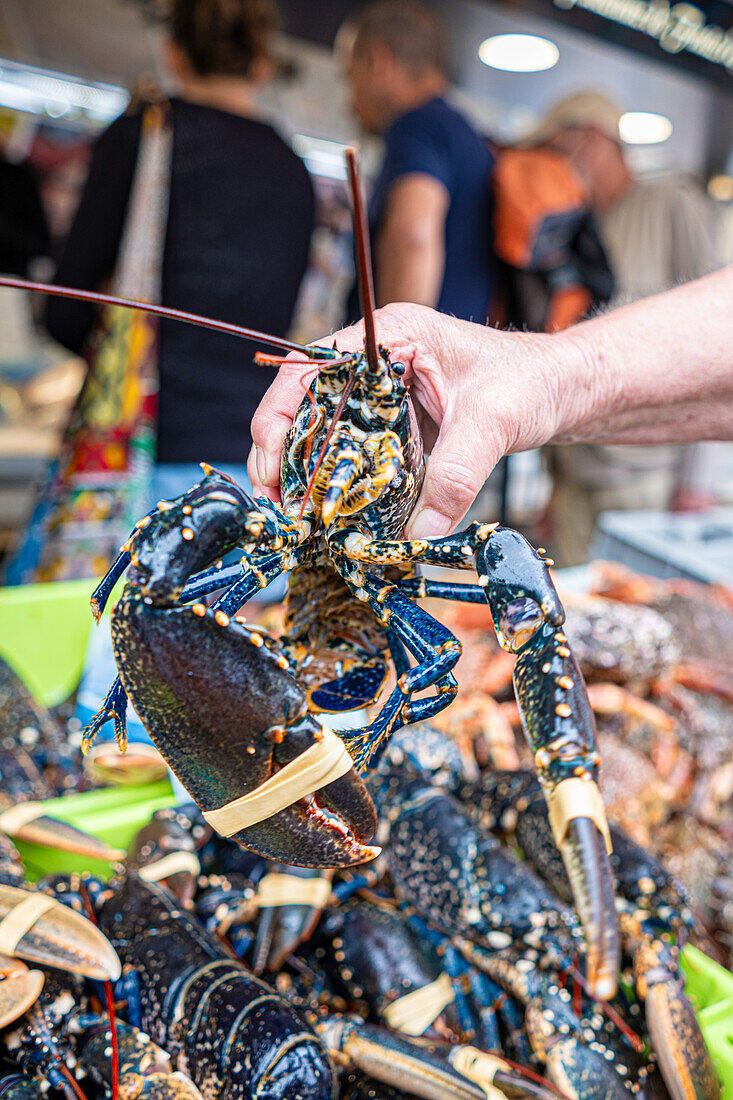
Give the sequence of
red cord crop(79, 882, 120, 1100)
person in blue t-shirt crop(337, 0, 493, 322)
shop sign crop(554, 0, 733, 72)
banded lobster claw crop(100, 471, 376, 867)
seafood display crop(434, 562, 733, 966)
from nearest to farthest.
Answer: banded lobster claw crop(100, 471, 376, 867)
red cord crop(79, 882, 120, 1100)
seafood display crop(434, 562, 733, 966)
person in blue t-shirt crop(337, 0, 493, 322)
shop sign crop(554, 0, 733, 72)

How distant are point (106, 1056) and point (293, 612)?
0.56m

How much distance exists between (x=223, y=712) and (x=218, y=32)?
184 cm

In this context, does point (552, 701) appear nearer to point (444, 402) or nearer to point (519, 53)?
point (444, 402)

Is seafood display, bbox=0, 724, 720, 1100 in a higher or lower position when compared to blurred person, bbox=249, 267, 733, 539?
lower

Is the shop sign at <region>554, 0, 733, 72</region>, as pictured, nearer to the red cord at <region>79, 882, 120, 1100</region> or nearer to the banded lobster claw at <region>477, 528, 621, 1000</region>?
the banded lobster claw at <region>477, 528, 621, 1000</region>

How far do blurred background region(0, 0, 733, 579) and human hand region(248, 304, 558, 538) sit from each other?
86.4 inches

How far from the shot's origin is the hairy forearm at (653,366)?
102 cm

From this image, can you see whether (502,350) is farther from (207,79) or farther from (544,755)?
(207,79)

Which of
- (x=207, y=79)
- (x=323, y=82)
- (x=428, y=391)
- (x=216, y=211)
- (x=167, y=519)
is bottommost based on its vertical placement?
(x=167, y=519)

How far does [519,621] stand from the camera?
62cm

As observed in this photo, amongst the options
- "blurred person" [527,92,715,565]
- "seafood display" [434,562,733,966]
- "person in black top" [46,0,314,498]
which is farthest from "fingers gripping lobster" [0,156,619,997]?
"blurred person" [527,92,715,565]

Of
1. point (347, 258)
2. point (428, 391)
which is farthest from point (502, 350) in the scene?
point (347, 258)

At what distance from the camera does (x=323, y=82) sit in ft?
13.7

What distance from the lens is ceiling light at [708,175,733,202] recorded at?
17.1ft
